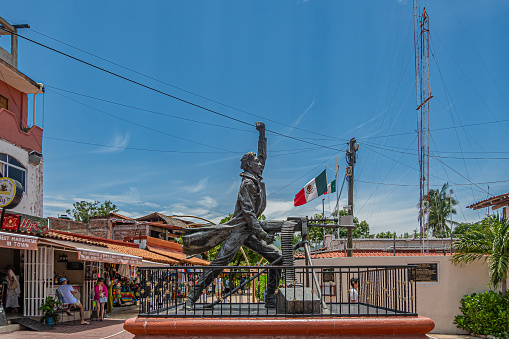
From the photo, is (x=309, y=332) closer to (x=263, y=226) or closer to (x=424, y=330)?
(x=424, y=330)

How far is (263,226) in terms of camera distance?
7727 mm

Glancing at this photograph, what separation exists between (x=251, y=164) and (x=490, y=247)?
12.1 m

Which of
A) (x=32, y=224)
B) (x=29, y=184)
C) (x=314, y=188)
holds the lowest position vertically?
(x=32, y=224)

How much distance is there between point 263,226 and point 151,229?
25965 mm

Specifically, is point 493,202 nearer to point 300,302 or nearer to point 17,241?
point 300,302

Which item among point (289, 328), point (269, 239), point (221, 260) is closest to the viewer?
point (289, 328)

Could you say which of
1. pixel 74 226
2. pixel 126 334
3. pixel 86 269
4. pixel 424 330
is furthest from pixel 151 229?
pixel 424 330

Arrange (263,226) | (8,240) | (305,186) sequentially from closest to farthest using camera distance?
(263,226), (8,240), (305,186)

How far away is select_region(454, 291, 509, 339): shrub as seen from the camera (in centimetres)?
1502

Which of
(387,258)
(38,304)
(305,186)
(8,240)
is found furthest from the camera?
(305,186)

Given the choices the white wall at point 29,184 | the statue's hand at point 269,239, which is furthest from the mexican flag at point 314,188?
the statue's hand at point 269,239

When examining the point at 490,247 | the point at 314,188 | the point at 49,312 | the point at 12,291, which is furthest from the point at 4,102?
the point at 490,247

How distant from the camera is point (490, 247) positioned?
16438 mm

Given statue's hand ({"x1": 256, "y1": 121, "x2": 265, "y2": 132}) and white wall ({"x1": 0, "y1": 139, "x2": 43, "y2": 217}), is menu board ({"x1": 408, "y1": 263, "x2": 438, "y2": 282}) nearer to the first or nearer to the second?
statue's hand ({"x1": 256, "y1": 121, "x2": 265, "y2": 132})
